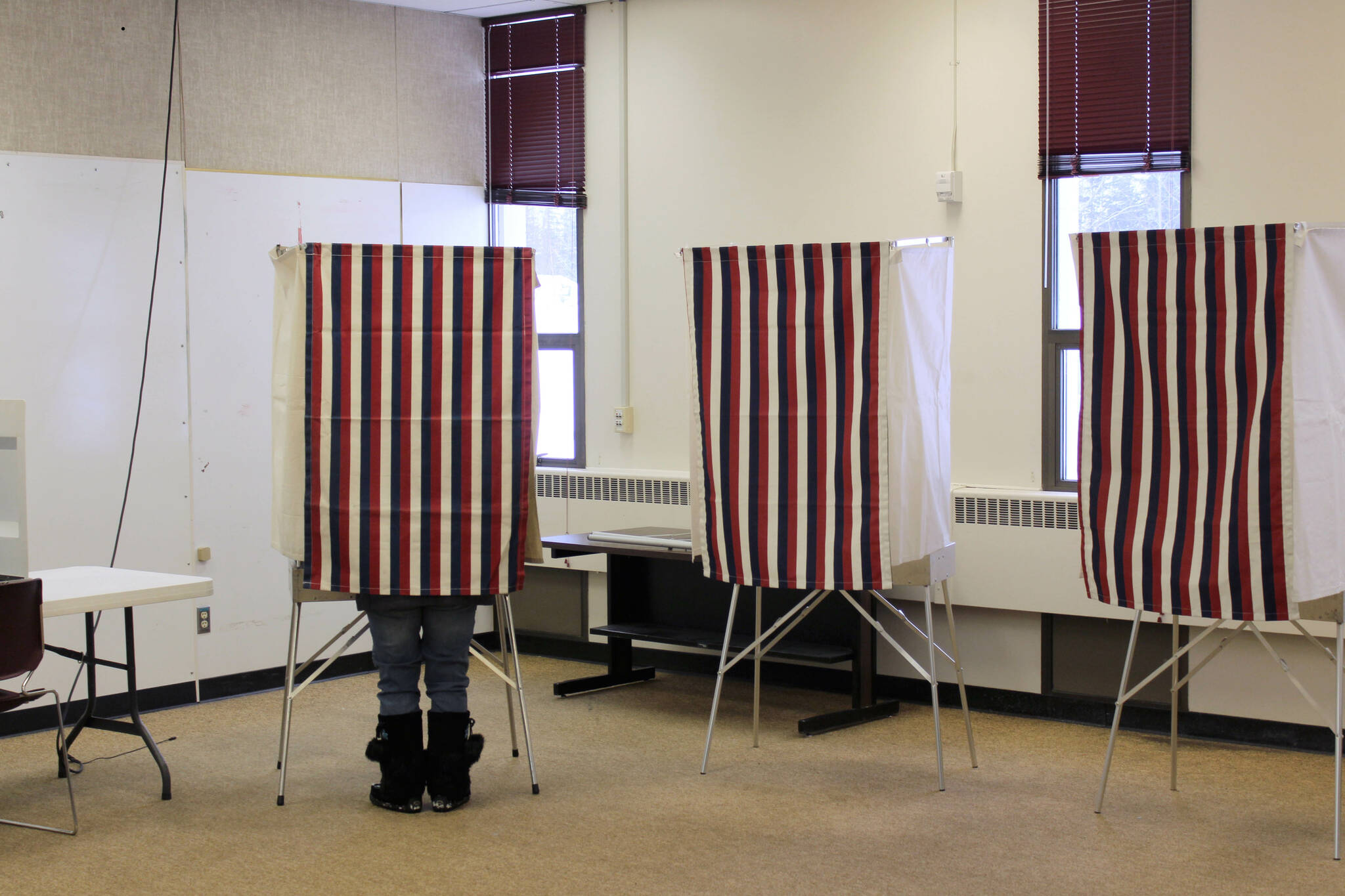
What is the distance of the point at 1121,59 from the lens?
4203 millimetres

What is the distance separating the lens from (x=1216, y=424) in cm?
313

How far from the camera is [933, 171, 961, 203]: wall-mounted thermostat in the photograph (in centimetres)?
447

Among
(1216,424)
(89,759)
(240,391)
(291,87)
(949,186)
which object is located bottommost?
(89,759)

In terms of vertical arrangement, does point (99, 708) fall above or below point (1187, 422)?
below

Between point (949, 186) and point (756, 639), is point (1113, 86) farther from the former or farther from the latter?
point (756, 639)

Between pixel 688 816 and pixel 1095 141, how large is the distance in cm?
269

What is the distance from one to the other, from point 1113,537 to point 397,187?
3440 mm

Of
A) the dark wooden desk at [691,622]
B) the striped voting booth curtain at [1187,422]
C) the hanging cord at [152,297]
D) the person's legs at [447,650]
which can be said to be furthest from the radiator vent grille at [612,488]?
the striped voting booth curtain at [1187,422]

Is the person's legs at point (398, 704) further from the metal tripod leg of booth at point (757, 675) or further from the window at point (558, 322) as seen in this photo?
the window at point (558, 322)

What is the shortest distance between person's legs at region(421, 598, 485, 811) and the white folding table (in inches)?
28.7

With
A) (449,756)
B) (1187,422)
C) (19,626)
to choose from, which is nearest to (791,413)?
(1187,422)

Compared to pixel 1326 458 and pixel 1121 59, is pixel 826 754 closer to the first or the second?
pixel 1326 458

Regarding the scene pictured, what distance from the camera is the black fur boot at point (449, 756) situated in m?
3.39

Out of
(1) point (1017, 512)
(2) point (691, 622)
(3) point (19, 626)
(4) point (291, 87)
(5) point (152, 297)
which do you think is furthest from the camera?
(2) point (691, 622)
